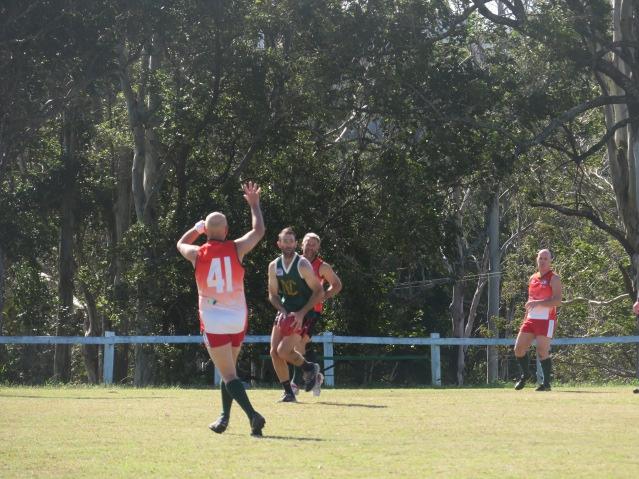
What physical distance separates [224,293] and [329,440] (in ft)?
5.06

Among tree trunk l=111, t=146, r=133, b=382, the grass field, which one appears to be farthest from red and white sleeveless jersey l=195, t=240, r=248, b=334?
tree trunk l=111, t=146, r=133, b=382

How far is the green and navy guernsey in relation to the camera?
15.2m

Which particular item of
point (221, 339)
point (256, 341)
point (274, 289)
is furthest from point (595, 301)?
point (221, 339)

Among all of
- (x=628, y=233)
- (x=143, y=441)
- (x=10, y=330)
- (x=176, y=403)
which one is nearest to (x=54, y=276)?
(x=10, y=330)

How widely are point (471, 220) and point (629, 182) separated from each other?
16036 mm

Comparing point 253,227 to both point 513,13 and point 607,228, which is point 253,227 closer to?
point 513,13

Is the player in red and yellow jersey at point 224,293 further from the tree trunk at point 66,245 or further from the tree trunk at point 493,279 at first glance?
the tree trunk at point 493,279

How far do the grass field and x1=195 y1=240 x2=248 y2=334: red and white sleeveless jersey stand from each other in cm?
96

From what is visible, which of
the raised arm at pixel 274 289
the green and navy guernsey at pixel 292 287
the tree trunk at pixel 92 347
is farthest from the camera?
the tree trunk at pixel 92 347

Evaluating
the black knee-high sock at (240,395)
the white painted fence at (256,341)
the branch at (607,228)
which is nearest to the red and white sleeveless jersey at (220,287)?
the black knee-high sock at (240,395)

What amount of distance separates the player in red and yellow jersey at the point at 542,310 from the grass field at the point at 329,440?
3.15 metres

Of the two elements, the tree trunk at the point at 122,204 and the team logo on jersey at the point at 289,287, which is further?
the tree trunk at the point at 122,204

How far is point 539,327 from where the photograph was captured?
63.1 feet

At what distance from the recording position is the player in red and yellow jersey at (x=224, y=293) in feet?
35.3
